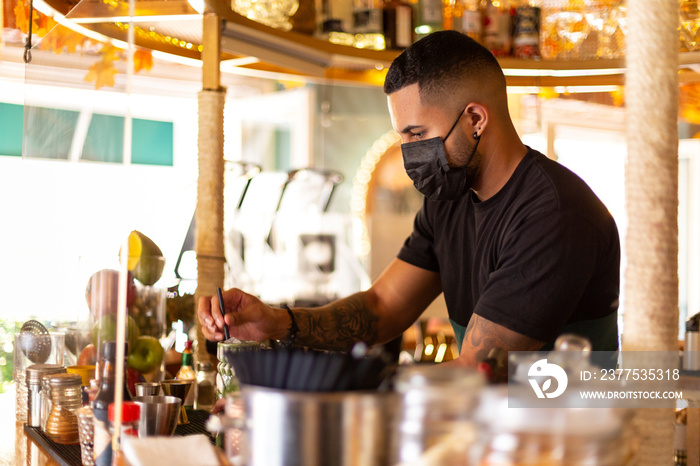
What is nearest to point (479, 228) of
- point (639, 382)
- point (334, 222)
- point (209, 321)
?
point (209, 321)

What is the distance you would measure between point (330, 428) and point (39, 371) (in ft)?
3.39

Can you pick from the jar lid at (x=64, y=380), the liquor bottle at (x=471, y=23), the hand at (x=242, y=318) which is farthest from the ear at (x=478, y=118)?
the liquor bottle at (x=471, y=23)

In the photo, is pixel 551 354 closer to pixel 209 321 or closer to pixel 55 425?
pixel 209 321

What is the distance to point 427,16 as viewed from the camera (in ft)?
9.76

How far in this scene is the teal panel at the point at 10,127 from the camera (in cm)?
214

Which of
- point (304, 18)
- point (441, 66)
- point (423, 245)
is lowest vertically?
point (423, 245)

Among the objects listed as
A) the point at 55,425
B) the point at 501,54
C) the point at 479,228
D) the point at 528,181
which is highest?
the point at 501,54

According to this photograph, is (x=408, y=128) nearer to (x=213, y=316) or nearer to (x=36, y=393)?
(x=213, y=316)

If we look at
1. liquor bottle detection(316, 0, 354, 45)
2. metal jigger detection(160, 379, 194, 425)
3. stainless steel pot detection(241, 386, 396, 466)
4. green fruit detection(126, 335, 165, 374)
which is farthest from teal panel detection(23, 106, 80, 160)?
liquor bottle detection(316, 0, 354, 45)

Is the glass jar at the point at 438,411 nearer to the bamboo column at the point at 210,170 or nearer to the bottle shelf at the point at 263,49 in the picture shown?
the bottle shelf at the point at 263,49

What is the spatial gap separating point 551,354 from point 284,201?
3.82 m

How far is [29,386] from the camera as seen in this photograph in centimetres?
146

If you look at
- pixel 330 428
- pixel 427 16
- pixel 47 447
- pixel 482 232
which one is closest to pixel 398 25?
pixel 427 16

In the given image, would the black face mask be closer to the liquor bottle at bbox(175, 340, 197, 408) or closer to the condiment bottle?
the liquor bottle at bbox(175, 340, 197, 408)
